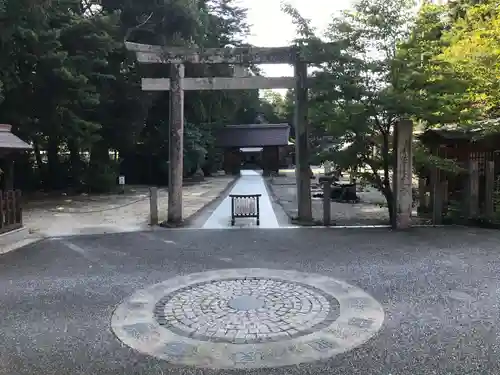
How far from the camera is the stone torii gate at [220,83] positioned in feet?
30.5

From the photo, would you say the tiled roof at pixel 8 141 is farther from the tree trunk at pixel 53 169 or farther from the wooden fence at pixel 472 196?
the tree trunk at pixel 53 169

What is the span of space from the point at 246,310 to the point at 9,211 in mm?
6153

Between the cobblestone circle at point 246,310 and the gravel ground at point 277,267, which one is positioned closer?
the gravel ground at point 277,267

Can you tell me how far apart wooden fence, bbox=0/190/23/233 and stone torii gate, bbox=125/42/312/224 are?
3130 mm

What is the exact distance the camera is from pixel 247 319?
4.05m

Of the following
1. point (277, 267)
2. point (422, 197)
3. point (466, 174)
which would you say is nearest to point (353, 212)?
point (422, 197)

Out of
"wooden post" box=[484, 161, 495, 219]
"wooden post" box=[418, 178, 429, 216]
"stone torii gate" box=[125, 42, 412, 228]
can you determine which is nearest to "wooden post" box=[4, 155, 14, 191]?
"stone torii gate" box=[125, 42, 412, 228]

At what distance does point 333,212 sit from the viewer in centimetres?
1209

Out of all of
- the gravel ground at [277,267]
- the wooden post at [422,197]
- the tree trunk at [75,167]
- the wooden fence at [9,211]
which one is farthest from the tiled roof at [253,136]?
the wooden fence at [9,211]

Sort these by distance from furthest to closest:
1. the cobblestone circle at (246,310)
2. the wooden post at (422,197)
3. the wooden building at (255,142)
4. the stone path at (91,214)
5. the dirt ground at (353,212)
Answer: the wooden building at (255,142), the wooden post at (422,197), the dirt ground at (353,212), the stone path at (91,214), the cobblestone circle at (246,310)

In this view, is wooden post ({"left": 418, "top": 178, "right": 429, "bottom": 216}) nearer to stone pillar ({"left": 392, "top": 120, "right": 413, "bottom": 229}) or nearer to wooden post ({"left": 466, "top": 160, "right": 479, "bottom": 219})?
wooden post ({"left": 466, "top": 160, "right": 479, "bottom": 219})

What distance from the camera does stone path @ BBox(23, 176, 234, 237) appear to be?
31.0 feet

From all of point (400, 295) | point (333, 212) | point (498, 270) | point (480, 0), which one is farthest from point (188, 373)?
point (480, 0)

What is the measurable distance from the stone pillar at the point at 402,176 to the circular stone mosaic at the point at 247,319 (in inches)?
155
